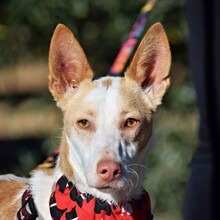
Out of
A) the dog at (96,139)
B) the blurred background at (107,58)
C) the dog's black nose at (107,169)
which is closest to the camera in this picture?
the dog's black nose at (107,169)

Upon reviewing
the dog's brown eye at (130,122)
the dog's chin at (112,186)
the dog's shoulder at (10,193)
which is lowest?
the dog's shoulder at (10,193)

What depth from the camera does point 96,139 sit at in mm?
3750

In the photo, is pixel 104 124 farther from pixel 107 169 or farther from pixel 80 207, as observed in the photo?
pixel 80 207

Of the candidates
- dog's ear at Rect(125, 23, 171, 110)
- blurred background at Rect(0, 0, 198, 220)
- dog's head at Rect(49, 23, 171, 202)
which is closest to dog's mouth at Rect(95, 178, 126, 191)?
dog's head at Rect(49, 23, 171, 202)

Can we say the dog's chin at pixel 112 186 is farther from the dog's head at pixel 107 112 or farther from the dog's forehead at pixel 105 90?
the dog's forehead at pixel 105 90

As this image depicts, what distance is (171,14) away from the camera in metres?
7.32

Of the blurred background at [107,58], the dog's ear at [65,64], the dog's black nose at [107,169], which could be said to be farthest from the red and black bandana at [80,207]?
the blurred background at [107,58]

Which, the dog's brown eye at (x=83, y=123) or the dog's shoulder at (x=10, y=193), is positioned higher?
the dog's brown eye at (x=83, y=123)

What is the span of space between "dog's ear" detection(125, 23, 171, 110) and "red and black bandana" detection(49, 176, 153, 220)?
0.56 meters

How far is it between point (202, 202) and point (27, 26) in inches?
A: 191

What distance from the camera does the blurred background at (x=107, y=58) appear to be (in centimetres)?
731

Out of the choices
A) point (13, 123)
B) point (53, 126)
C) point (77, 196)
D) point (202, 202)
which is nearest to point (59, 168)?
point (77, 196)

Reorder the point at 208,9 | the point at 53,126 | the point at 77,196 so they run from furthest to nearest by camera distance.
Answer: the point at 53,126 < the point at 77,196 < the point at 208,9

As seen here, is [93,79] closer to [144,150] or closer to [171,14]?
[144,150]
